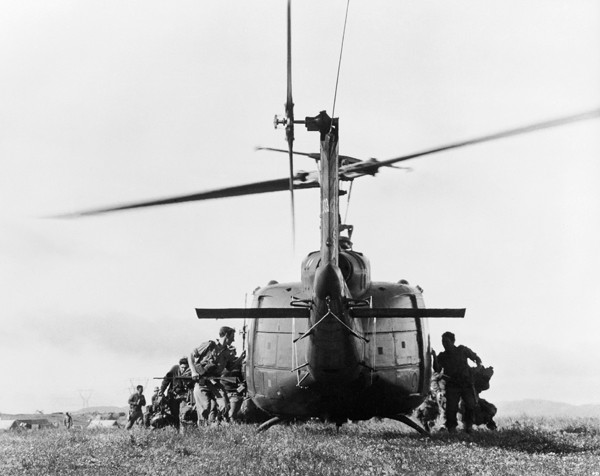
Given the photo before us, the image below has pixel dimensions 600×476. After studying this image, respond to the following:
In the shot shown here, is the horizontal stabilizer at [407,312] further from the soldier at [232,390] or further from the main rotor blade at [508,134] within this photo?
the soldier at [232,390]

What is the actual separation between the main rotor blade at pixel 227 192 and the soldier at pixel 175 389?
23.5 feet

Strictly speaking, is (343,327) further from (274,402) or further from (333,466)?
(274,402)

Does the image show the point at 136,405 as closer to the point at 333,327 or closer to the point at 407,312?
the point at 333,327

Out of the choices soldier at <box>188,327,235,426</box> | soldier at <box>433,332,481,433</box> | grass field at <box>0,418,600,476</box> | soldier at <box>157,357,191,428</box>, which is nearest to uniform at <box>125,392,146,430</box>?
soldier at <box>157,357,191,428</box>

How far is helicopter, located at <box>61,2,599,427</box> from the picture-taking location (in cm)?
848

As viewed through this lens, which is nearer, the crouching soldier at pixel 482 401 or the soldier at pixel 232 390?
the crouching soldier at pixel 482 401

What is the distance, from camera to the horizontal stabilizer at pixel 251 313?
821 centimetres

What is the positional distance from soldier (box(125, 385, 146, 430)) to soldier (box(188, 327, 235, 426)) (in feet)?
17.0

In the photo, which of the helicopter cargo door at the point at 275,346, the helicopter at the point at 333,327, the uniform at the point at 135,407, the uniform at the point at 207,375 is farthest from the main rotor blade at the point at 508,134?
the uniform at the point at 135,407

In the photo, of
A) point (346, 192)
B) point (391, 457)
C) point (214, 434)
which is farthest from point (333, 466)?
point (346, 192)

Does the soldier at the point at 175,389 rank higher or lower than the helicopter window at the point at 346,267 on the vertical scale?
lower

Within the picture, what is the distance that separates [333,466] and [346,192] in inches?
218

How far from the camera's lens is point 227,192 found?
1025cm

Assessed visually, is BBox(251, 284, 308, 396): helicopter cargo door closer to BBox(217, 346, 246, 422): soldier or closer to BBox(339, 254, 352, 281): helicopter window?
BBox(339, 254, 352, 281): helicopter window
